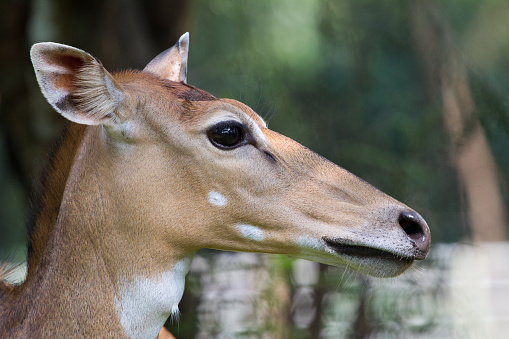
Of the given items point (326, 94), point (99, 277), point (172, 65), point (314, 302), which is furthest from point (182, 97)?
point (314, 302)

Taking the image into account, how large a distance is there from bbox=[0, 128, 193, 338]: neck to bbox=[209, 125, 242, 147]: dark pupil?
24.1 inches

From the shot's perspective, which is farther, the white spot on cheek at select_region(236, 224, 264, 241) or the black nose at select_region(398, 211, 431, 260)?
the white spot on cheek at select_region(236, 224, 264, 241)

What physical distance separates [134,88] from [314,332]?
219 inches

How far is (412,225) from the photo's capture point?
3668mm

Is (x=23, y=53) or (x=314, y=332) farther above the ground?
(x=23, y=53)

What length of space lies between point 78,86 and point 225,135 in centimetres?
83

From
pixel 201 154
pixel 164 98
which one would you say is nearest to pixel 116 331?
pixel 201 154

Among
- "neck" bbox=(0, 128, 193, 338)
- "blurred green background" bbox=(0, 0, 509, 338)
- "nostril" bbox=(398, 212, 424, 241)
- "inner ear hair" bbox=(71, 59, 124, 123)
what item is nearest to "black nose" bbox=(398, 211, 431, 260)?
"nostril" bbox=(398, 212, 424, 241)

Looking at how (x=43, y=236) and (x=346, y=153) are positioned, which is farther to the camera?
(x=346, y=153)

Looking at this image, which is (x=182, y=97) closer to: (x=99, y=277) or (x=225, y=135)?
(x=225, y=135)

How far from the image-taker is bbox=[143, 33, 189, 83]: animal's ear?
15.5ft

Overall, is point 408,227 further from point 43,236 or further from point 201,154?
point 43,236

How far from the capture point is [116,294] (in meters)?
3.68

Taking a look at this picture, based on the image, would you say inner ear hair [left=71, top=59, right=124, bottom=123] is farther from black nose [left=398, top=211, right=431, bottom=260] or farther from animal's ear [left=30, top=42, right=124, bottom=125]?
black nose [left=398, top=211, right=431, bottom=260]
